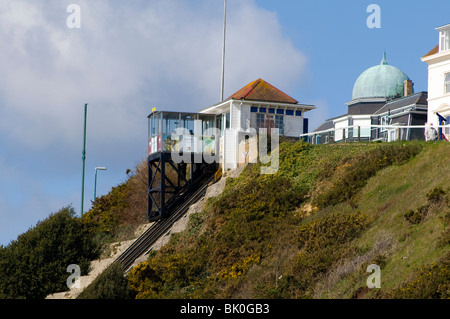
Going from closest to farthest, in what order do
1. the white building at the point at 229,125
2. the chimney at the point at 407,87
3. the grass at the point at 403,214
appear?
1. the grass at the point at 403,214
2. the white building at the point at 229,125
3. the chimney at the point at 407,87

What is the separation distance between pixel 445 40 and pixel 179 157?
1700 centimetres

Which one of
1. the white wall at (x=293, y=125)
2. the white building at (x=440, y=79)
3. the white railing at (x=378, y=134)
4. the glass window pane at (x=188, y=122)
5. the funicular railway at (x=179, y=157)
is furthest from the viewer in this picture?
the white wall at (x=293, y=125)

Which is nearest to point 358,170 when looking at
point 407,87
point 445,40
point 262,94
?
point 262,94

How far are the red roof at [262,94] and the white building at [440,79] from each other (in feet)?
26.3

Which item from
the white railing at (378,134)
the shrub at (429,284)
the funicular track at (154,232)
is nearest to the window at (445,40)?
the white railing at (378,134)

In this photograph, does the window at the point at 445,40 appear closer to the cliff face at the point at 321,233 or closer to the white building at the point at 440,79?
the white building at the point at 440,79

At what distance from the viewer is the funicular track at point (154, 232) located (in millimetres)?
35312

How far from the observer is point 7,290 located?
32750 millimetres

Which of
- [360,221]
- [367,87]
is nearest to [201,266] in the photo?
[360,221]

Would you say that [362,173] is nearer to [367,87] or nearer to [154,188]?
[154,188]

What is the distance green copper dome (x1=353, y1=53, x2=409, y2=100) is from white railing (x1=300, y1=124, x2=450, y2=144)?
16.4 metres

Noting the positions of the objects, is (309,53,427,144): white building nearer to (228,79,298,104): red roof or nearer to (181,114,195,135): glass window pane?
(228,79,298,104): red roof

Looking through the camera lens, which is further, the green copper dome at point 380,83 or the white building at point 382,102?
the green copper dome at point 380,83
